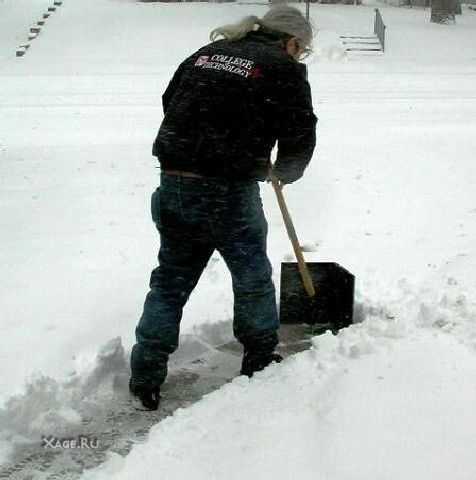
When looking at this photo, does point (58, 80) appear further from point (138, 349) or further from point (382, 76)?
point (138, 349)

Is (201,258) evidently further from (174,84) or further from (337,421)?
(337,421)

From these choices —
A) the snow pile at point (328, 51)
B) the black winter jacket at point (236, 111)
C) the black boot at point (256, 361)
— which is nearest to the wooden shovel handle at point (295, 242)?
the black winter jacket at point (236, 111)

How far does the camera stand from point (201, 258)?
354 cm

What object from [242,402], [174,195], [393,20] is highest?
[174,195]

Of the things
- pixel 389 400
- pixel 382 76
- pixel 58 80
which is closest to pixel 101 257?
pixel 389 400

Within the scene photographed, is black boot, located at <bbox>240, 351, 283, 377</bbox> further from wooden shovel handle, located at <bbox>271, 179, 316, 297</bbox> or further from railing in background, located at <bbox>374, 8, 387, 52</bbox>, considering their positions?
railing in background, located at <bbox>374, 8, 387, 52</bbox>

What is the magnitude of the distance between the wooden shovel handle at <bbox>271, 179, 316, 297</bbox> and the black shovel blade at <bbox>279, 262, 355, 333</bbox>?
8 cm

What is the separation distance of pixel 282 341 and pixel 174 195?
4.27 feet

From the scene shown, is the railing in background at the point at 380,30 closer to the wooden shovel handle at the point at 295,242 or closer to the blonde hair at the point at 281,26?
the wooden shovel handle at the point at 295,242

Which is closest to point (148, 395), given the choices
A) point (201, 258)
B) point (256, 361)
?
point (256, 361)

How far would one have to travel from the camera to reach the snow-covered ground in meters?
2.87

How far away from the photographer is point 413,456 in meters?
2.76

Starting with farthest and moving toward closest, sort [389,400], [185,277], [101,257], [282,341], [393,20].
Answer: [393,20] < [101,257] < [282,341] < [185,277] < [389,400]

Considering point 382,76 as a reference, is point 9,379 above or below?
above
